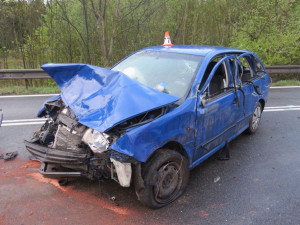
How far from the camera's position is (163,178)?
2.80 m

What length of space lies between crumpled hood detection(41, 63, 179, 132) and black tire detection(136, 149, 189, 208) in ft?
1.90

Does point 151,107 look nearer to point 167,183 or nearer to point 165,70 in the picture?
point 167,183

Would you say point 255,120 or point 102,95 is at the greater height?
point 102,95

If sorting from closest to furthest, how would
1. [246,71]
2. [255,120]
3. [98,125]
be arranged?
[98,125] → [246,71] → [255,120]

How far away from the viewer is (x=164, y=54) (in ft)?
12.5

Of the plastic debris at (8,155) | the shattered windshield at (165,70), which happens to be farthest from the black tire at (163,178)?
the plastic debris at (8,155)

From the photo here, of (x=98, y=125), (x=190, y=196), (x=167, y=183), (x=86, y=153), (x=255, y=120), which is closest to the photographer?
(x=98, y=125)

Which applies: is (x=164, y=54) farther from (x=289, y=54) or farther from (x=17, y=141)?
(x=289, y=54)

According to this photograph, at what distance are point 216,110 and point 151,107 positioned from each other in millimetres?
1176

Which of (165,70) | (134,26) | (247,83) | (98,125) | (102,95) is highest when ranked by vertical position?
(134,26)

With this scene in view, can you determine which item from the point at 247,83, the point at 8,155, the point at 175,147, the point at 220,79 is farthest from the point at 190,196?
the point at 8,155

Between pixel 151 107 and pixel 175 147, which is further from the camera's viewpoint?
pixel 175 147

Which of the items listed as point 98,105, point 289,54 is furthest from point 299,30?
point 98,105

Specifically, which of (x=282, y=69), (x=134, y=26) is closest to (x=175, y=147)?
(x=282, y=69)
